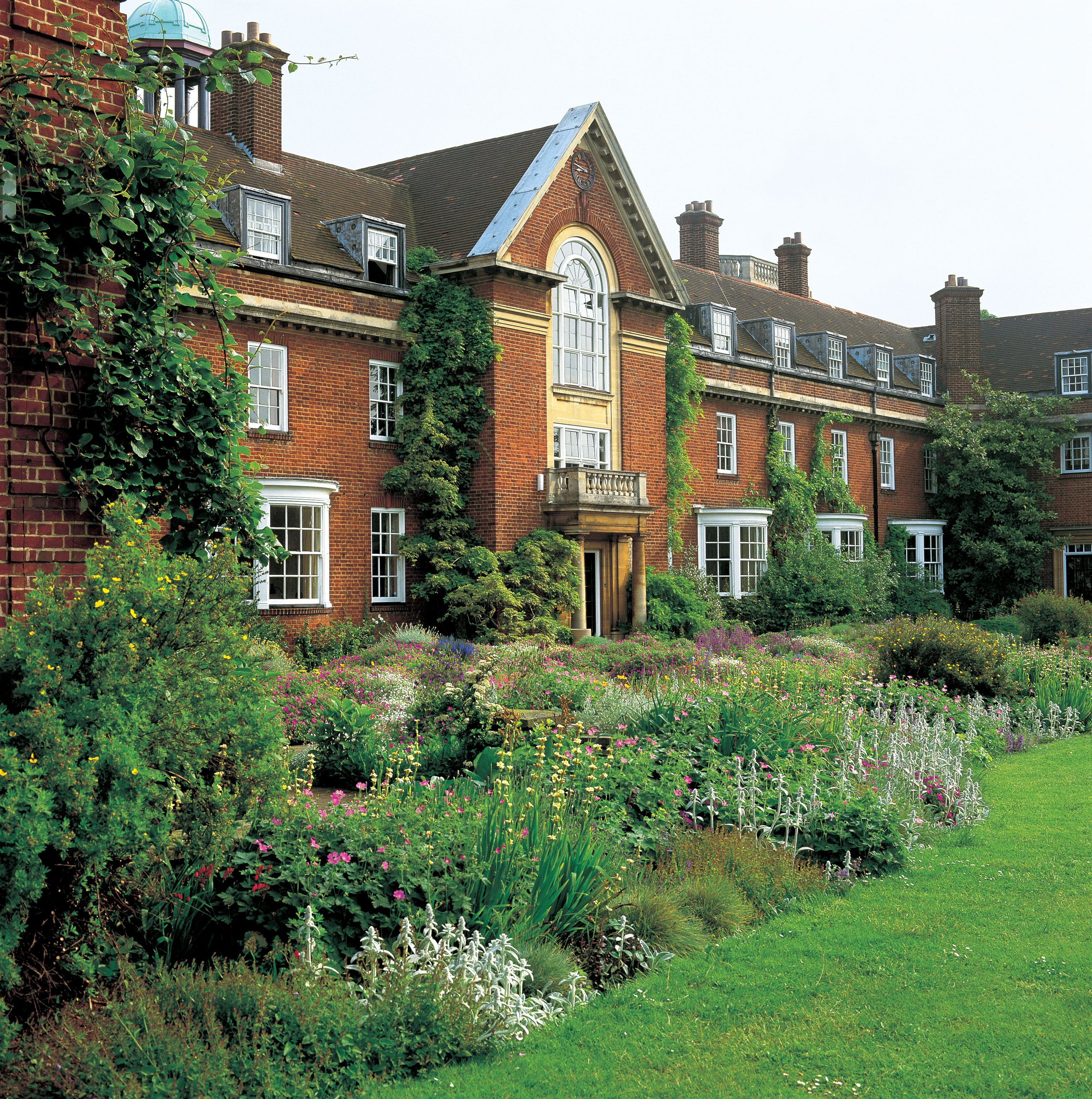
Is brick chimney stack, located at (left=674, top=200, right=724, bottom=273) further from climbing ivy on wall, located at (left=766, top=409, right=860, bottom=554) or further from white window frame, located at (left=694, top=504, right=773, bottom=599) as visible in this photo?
white window frame, located at (left=694, top=504, right=773, bottom=599)

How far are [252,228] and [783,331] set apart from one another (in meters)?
18.4

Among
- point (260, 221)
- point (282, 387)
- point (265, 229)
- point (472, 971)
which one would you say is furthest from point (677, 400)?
point (472, 971)

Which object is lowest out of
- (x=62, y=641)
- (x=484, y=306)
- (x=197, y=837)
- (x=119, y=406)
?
(x=197, y=837)

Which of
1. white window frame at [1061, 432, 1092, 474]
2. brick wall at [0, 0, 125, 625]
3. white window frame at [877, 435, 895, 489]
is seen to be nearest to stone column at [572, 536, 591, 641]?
brick wall at [0, 0, 125, 625]

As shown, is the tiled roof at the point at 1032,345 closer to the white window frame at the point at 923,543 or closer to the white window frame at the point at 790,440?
the white window frame at the point at 923,543

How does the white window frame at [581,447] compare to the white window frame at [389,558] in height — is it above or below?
above

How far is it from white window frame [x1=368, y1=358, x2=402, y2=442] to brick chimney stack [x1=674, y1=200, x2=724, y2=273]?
18009 mm

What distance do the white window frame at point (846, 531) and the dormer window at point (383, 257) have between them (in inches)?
630

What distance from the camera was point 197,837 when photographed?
5.97 m

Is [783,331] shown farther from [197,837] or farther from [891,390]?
[197,837]

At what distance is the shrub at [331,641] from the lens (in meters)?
20.1

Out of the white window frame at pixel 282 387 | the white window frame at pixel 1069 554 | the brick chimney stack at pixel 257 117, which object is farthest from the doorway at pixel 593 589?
the white window frame at pixel 1069 554

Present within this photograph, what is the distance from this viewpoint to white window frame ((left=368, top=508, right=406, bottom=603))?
22.7 meters

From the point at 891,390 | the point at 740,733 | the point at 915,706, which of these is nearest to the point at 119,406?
the point at 740,733
